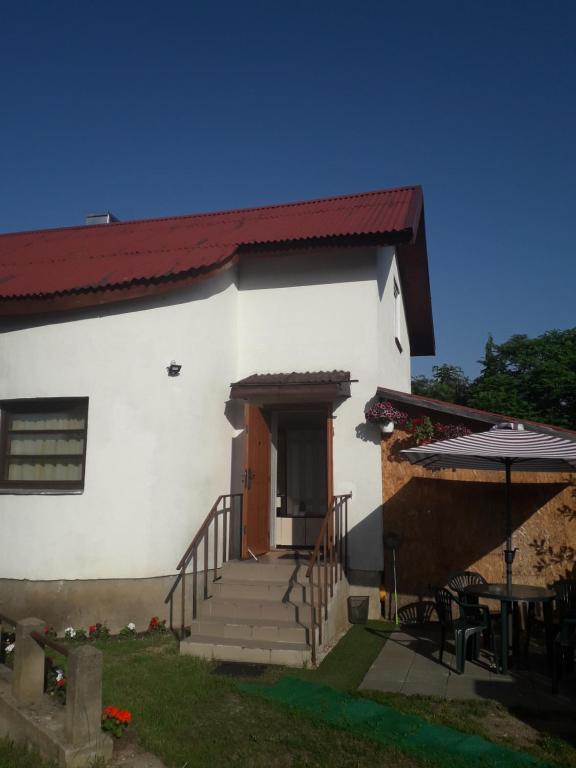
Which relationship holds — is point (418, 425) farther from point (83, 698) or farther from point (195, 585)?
point (83, 698)

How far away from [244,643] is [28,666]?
8.48ft

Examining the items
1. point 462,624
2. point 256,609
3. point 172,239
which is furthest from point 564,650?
point 172,239

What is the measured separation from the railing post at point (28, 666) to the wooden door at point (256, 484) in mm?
3862

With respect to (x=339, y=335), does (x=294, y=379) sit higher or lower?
lower

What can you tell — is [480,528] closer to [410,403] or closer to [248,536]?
[410,403]

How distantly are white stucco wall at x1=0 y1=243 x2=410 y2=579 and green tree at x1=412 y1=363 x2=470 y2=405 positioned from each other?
29.3 meters

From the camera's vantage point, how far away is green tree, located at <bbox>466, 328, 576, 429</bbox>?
1123 inches

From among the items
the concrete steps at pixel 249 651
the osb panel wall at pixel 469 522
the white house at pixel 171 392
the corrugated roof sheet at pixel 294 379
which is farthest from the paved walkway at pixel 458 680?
the corrugated roof sheet at pixel 294 379

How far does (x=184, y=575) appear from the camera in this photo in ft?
25.6

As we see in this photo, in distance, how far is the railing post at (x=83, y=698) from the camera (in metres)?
4.22

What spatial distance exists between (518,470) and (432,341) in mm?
9499

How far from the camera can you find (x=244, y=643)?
266 inches

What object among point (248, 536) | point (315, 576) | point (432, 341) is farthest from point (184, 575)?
point (432, 341)

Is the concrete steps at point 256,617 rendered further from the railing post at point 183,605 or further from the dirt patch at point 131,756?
the dirt patch at point 131,756
